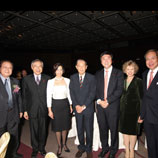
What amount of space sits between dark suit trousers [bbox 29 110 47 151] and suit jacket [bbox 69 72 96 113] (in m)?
0.73

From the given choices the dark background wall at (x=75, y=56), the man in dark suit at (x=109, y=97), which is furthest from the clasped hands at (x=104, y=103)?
the dark background wall at (x=75, y=56)

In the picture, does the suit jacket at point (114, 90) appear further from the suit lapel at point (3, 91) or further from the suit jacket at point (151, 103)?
the suit lapel at point (3, 91)

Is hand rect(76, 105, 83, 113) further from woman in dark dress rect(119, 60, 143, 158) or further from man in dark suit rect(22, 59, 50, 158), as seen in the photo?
woman in dark dress rect(119, 60, 143, 158)

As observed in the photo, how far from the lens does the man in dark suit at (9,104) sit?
2.03 meters

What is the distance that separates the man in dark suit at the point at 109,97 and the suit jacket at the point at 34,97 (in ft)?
3.44

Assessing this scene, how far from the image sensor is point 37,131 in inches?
90.7

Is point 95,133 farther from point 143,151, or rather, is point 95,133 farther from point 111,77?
point 111,77

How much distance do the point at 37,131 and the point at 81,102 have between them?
3.37 ft

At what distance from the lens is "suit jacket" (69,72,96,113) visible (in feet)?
7.31

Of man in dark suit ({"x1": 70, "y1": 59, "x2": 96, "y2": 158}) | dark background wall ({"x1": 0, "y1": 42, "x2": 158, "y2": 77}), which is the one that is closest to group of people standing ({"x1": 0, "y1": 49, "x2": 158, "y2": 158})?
man in dark suit ({"x1": 70, "y1": 59, "x2": 96, "y2": 158})

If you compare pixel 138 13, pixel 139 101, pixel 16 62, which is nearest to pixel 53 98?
pixel 139 101

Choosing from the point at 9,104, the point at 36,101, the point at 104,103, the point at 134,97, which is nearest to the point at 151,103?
the point at 134,97

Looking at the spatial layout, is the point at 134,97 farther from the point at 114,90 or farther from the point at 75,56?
the point at 75,56

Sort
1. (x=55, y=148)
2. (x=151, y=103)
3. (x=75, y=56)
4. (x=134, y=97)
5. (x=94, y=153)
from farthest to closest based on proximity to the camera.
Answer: (x=75, y=56)
(x=55, y=148)
(x=94, y=153)
(x=134, y=97)
(x=151, y=103)
